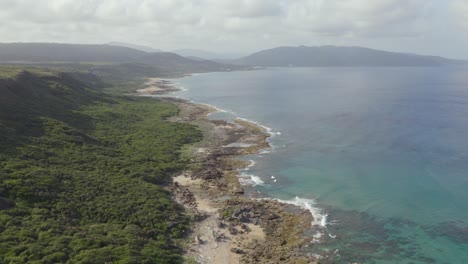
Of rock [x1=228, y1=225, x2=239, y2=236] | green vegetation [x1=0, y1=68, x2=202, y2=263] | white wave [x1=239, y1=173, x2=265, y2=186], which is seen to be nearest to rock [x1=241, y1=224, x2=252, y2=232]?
rock [x1=228, y1=225, x2=239, y2=236]

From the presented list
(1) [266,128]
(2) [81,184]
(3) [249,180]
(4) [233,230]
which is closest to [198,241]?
(4) [233,230]

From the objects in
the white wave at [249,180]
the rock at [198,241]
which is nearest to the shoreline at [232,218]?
the rock at [198,241]

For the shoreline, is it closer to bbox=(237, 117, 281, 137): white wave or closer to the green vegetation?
the green vegetation

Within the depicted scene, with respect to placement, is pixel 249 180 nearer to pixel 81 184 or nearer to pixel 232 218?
pixel 232 218

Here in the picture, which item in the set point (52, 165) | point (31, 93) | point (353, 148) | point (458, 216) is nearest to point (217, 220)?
point (52, 165)

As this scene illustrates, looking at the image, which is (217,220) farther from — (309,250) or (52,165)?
(52,165)

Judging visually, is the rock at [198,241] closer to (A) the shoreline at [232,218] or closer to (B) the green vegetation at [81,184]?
(A) the shoreline at [232,218]
